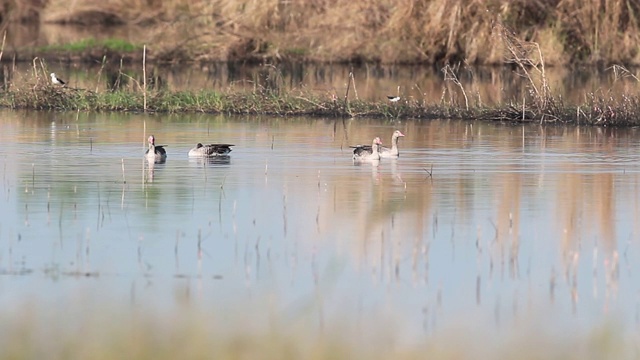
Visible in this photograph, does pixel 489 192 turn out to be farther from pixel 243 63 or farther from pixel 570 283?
pixel 243 63

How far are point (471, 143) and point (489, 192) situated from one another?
20.1 ft

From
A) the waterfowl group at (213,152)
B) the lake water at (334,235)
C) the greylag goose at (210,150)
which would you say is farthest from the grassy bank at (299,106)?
the greylag goose at (210,150)

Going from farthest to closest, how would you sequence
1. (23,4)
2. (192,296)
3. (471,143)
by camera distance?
(23,4)
(471,143)
(192,296)

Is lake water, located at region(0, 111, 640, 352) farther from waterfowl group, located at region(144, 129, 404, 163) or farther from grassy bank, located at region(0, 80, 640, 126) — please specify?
grassy bank, located at region(0, 80, 640, 126)

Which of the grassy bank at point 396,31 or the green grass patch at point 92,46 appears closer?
the grassy bank at point 396,31

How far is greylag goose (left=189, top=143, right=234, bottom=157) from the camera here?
19703 millimetres

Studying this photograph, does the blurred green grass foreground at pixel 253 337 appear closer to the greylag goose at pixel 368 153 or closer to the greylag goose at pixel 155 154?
the greylag goose at pixel 155 154

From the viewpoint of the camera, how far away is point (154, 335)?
912cm

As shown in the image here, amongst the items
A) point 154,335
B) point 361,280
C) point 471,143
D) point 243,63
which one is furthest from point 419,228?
point 243,63

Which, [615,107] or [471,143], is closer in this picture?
[471,143]

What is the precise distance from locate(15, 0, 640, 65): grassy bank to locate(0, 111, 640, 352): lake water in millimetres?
20859

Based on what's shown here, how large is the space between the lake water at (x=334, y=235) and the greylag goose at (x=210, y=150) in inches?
9.9

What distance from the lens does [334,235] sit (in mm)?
13273

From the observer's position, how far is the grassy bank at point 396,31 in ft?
139
